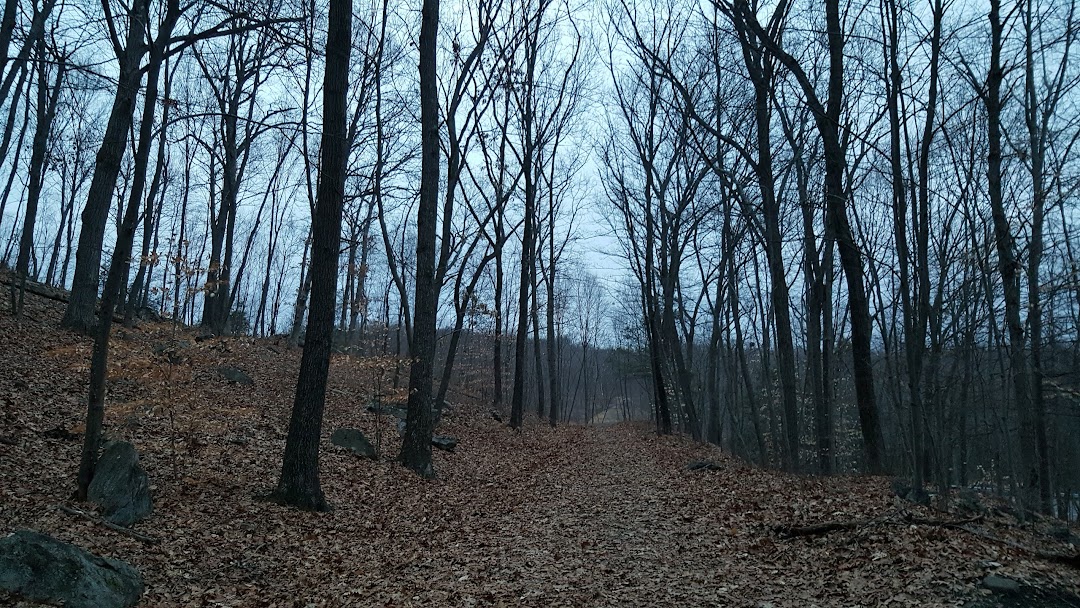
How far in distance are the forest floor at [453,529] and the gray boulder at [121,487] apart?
19 centimetres

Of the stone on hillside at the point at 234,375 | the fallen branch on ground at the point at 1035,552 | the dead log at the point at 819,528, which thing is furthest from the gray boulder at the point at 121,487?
the stone on hillside at the point at 234,375

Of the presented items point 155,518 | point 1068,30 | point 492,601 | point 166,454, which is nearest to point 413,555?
point 492,601

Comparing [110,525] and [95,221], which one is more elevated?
[95,221]

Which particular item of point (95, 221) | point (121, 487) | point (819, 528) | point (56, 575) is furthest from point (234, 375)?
point (819, 528)

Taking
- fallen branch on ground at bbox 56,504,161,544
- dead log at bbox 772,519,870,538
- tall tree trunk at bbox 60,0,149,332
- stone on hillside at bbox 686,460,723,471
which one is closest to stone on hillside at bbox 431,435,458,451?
stone on hillside at bbox 686,460,723,471

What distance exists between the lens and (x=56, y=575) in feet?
14.0

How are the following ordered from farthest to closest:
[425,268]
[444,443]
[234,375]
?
[234,375] < [444,443] < [425,268]

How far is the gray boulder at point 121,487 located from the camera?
6082mm

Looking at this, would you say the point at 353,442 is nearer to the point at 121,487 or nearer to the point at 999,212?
the point at 121,487

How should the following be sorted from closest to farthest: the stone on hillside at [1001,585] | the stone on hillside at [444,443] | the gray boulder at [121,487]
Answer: the stone on hillside at [1001,585] → the gray boulder at [121,487] → the stone on hillside at [444,443]

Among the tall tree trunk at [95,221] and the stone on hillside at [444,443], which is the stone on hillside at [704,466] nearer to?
the stone on hillside at [444,443]

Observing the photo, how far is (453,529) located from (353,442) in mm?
Answer: 4518

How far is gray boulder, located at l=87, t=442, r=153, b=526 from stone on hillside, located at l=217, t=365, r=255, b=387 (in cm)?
874

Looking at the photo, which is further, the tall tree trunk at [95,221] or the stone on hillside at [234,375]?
the stone on hillside at [234,375]
